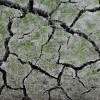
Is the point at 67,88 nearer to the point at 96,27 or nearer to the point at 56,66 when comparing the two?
the point at 56,66

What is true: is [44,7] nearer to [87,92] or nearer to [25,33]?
[25,33]

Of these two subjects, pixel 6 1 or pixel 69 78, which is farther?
pixel 6 1

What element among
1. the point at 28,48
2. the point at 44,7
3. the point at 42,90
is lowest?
the point at 42,90

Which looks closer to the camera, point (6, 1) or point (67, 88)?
point (67, 88)

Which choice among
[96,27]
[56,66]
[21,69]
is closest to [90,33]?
[96,27]

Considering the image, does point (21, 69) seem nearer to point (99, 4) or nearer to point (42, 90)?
point (42, 90)

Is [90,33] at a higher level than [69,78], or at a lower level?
higher

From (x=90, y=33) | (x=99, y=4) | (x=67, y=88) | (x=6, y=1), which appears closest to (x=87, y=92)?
(x=67, y=88)

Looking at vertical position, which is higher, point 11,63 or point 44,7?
point 44,7
